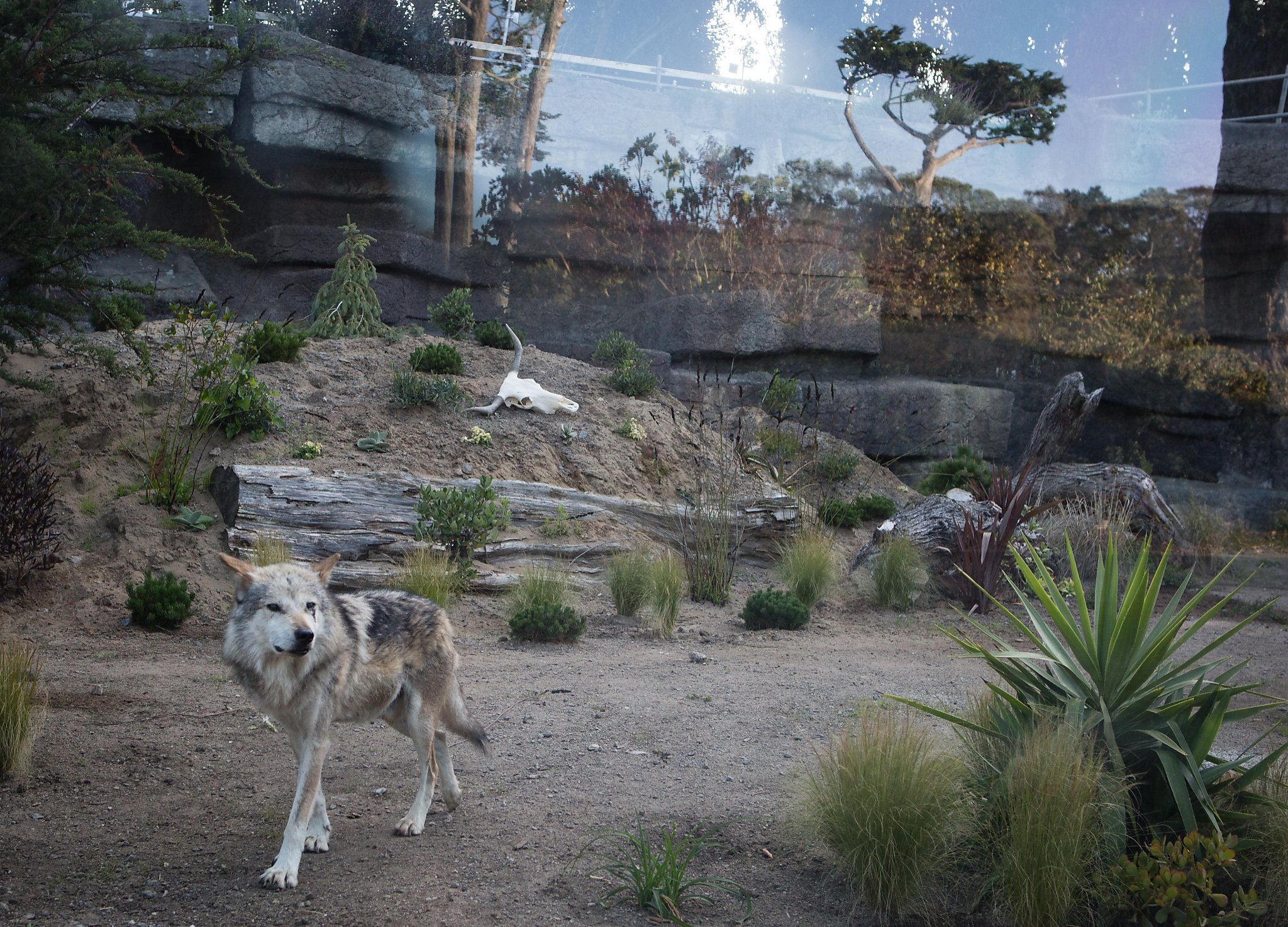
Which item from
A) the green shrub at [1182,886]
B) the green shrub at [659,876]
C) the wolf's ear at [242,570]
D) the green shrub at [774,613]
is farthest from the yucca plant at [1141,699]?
the green shrub at [774,613]

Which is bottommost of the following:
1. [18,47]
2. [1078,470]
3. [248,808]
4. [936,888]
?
[248,808]

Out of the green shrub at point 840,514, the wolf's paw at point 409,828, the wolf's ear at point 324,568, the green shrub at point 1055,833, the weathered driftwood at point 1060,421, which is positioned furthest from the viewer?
the weathered driftwood at point 1060,421

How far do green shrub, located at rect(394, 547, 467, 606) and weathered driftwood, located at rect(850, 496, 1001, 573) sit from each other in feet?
13.9

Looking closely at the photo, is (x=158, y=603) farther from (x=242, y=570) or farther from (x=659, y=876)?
(x=659, y=876)

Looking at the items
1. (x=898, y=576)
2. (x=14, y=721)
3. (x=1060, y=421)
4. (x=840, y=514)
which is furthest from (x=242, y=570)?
(x=1060, y=421)

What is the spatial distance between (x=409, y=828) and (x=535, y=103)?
15896 millimetres

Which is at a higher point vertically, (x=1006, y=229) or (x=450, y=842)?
(x=1006, y=229)

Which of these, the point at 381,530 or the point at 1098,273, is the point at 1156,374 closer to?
the point at 1098,273

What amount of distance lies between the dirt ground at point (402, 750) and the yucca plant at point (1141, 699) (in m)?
1.05

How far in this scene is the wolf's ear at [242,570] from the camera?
10.3 ft

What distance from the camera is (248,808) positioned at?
3.80 metres

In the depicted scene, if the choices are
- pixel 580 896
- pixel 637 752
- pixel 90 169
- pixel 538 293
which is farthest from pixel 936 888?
pixel 538 293

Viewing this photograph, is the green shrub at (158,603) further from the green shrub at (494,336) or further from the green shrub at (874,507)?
the green shrub at (874,507)

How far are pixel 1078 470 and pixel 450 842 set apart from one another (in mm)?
10350
